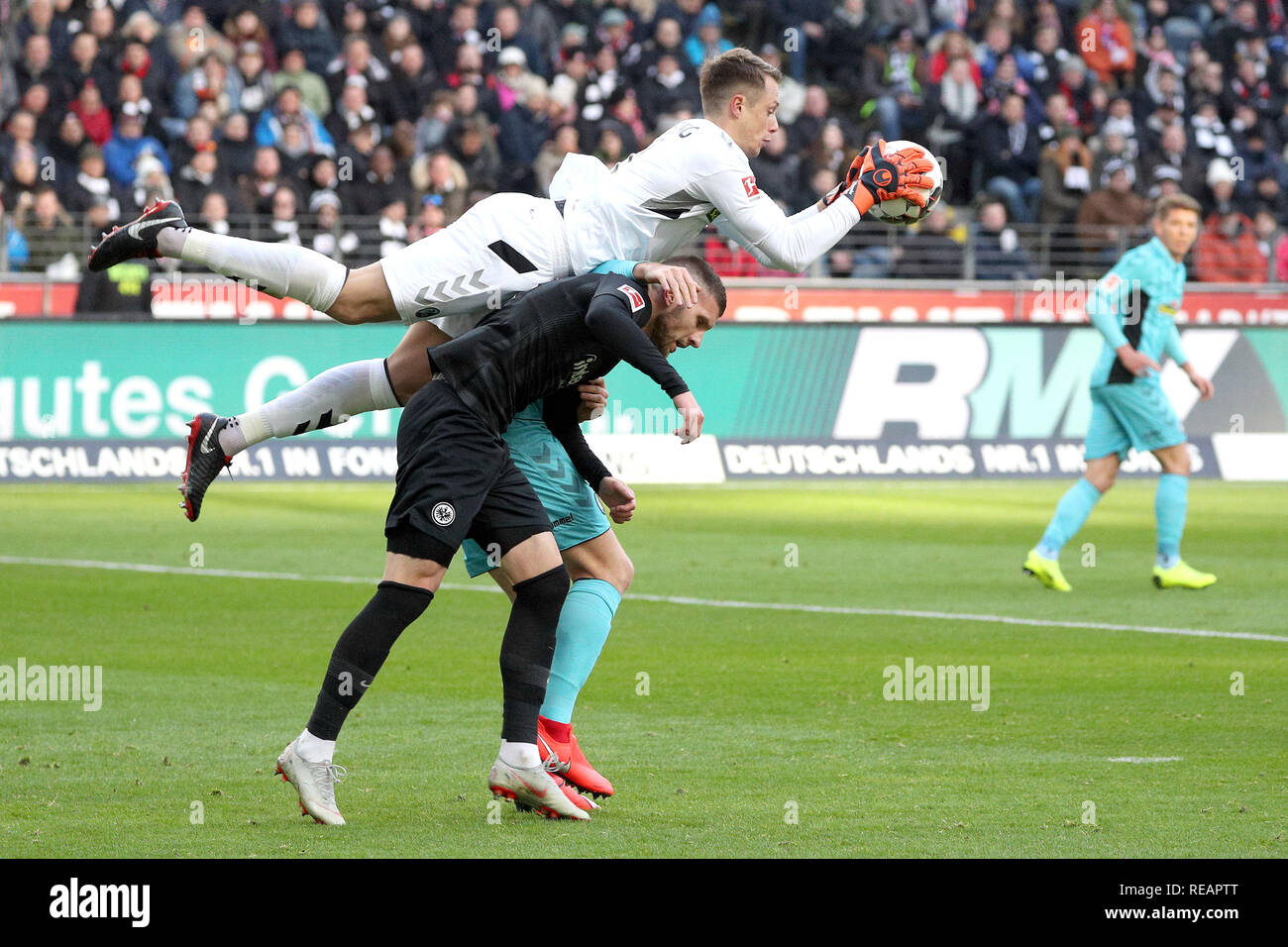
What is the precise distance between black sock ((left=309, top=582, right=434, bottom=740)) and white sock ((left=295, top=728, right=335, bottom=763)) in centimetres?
2

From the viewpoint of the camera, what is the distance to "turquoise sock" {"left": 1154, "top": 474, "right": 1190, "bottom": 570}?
1238 centimetres

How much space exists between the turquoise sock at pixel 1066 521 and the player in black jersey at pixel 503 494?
649cm

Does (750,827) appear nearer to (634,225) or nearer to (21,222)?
(634,225)

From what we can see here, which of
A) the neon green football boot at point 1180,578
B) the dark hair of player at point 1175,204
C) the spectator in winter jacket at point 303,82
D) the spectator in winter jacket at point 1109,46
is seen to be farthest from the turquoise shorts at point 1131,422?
the spectator in winter jacket at point 1109,46

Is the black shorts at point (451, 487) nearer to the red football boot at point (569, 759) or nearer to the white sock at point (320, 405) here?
the red football boot at point (569, 759)

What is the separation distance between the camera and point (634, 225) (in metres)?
6.97

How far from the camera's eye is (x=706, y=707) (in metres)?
7.89

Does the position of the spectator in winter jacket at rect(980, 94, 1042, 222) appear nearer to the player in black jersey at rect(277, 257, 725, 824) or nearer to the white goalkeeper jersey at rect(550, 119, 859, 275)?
the white goalkeeper jersey at rect(550, 119, 859, 275)

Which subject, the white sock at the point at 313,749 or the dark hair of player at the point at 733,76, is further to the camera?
the dark hair of player at the point at 733,76

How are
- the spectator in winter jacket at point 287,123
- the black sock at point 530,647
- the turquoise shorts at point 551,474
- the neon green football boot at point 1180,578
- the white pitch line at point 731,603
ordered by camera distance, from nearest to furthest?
the black sock at point 530,647, the turquoise shorts at point 551,474, the white pitch line at point 731,603, the neon green football boot at point 1180,578, the spectator in winter jacket at point 287,123

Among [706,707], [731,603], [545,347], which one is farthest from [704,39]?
[545,347]

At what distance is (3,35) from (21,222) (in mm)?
3683

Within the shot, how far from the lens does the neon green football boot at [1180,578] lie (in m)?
12.2
